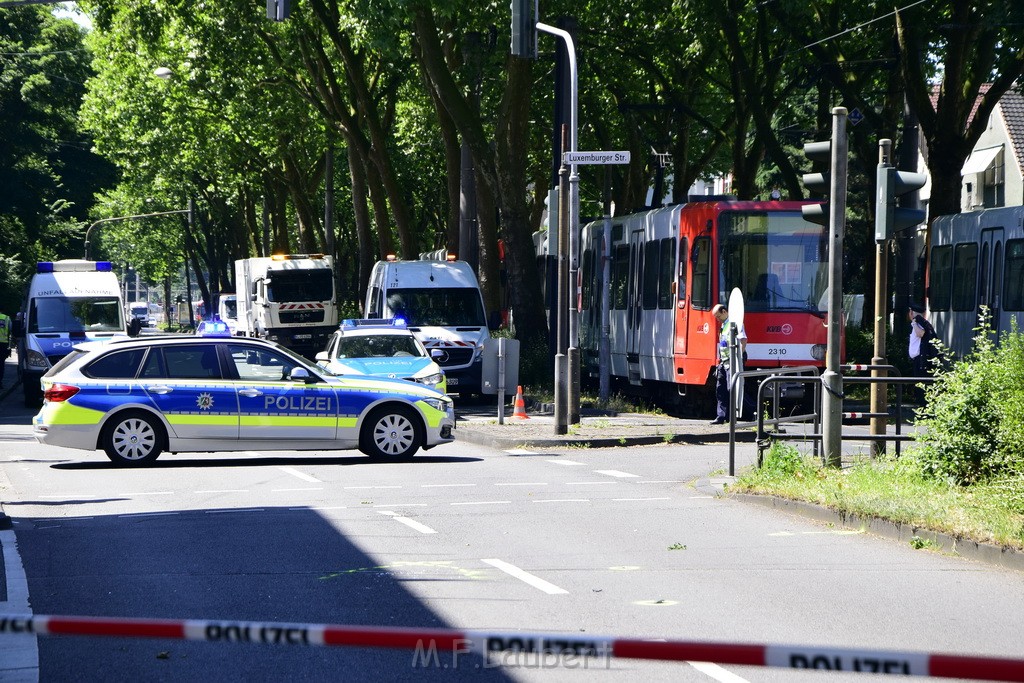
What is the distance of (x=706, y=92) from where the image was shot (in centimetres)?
4138

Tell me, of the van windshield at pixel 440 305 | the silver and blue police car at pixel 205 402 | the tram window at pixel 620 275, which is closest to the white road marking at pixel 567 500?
the silver and blue police car at pixel 205 402

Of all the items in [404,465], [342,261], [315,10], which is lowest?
[404,465]

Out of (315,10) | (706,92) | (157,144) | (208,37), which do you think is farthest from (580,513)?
(157,144)

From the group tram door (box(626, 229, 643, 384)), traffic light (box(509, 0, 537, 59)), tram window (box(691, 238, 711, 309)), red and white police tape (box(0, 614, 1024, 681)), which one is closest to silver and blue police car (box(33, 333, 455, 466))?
traffic light (box(509, 0, 537, 59))

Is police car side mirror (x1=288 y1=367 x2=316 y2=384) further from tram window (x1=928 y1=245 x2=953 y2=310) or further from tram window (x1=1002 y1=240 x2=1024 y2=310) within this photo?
tram window (x1=928 y1=245 x2=953 y2=310)

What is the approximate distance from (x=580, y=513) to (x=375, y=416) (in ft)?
17.2

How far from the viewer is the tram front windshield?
22078mm

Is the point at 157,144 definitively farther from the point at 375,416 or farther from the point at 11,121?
the point at 375,416

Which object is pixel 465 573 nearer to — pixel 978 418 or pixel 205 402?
pixel 978 418

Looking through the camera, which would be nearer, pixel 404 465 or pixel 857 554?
pixel 857 554

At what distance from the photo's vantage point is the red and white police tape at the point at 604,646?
340 cm

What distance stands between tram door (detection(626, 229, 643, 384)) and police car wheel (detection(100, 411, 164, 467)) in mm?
11087

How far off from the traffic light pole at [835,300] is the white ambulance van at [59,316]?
1871 centimetres

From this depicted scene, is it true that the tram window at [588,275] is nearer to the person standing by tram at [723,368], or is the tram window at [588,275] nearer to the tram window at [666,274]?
the tram window at [666,274]
